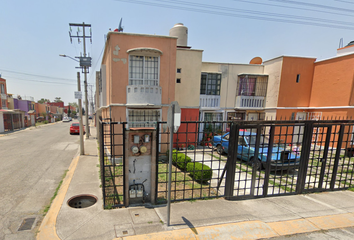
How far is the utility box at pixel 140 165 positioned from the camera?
4305 millimetres

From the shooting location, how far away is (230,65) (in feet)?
46.1

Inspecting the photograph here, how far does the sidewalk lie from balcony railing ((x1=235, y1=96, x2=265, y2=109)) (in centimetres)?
953

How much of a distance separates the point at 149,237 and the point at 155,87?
24.8 feet

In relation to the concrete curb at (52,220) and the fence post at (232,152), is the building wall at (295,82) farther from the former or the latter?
the concrete curb at (52,220)

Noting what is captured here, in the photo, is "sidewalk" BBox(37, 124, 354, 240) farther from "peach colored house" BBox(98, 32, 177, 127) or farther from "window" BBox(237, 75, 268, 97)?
"window" BBox(237, 75, 268, 97)

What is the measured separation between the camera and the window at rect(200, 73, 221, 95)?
45.0 ft

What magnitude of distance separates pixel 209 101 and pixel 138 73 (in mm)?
6567

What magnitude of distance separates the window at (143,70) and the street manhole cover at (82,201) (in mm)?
6307

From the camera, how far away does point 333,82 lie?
12258mm

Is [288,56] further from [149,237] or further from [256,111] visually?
[149,237]

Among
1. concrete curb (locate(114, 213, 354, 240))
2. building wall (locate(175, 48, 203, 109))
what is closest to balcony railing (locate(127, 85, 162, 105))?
building wall (locate(175, 48, 203, 109))

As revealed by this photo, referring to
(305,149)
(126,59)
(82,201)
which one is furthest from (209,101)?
(82,201)

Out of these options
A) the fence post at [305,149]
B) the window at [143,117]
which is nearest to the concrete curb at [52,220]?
the window at [143,117]

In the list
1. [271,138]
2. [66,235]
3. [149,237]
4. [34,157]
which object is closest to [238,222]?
[149,237]
